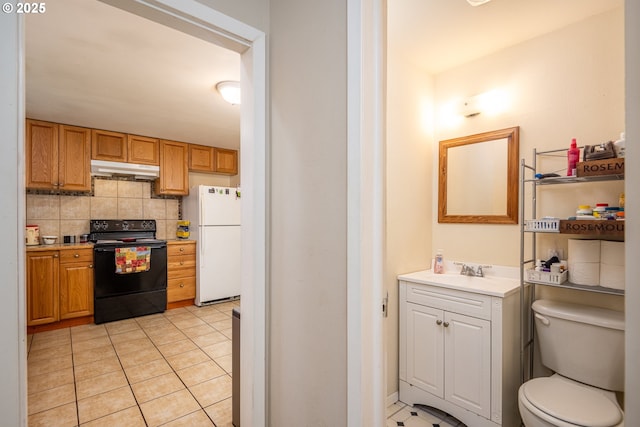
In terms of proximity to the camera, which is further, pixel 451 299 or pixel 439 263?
pixel 439 263

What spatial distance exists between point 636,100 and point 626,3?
233 millimetres

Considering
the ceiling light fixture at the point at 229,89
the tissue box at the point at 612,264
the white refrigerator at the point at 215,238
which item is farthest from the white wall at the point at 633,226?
the white refrigerator at the point at 215,238

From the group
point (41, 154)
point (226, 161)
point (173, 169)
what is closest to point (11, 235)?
point (41, 154)

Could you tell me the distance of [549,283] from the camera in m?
1.71

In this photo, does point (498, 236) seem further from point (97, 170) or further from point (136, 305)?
point (97, 170)

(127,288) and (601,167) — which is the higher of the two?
(601,167)

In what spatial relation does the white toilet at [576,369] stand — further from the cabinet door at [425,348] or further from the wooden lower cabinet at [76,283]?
the wooden lower cabinet at [76,283]

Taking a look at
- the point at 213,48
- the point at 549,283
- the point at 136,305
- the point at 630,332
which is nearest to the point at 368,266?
the point at 630,332

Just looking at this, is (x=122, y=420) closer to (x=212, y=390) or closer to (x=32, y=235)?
(x=212, y=390)

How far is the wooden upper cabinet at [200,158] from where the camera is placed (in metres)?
4.64

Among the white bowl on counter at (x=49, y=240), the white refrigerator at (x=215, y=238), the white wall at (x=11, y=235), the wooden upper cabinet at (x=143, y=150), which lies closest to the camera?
the white wall at (x=11, y=235)

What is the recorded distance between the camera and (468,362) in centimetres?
178

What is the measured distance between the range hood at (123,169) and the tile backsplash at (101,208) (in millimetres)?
269

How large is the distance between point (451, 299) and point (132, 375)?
8.30 feet
